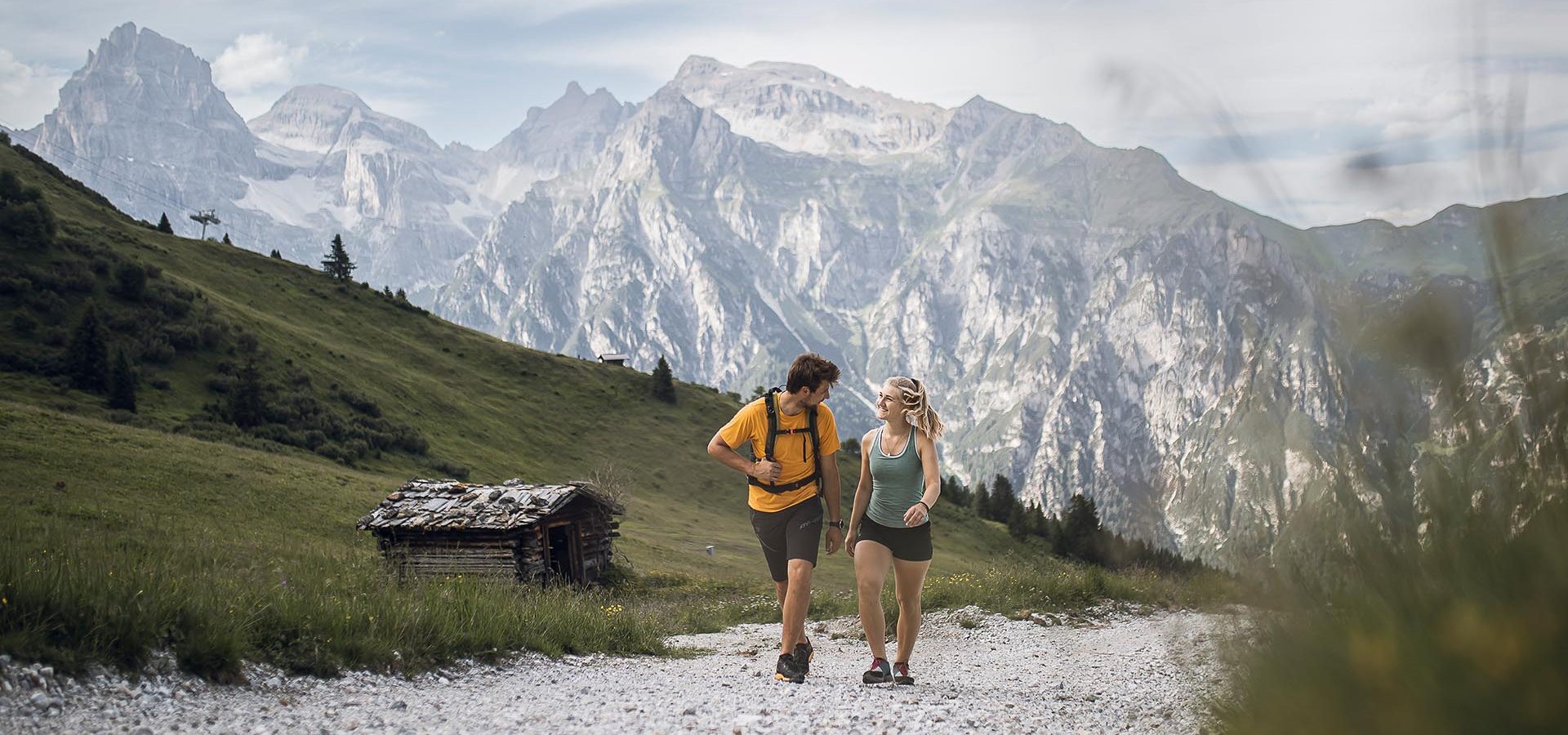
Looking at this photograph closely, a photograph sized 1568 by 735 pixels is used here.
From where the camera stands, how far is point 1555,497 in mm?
2902

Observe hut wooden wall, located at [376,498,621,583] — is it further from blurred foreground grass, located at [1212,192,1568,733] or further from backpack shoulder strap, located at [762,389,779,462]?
blurred foreground grass, located at [1212,192,1568,733]

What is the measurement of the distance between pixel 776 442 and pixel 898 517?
4.77ft

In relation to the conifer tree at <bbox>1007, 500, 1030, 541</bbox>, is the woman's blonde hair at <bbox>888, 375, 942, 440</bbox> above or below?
above

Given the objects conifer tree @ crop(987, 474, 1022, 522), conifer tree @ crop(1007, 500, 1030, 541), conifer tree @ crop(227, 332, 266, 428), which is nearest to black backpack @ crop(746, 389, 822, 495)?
conifer tree @ crop(227, 332, 266, 428)

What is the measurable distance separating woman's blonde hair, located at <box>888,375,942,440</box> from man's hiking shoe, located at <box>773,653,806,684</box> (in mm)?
2588

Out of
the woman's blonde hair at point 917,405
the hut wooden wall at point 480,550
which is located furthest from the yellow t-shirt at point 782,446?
the hut wooden wall at point 480,550

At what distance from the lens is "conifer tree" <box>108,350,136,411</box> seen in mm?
50500

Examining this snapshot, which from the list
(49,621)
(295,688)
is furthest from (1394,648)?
(49,621)

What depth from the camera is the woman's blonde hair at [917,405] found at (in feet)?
31.3

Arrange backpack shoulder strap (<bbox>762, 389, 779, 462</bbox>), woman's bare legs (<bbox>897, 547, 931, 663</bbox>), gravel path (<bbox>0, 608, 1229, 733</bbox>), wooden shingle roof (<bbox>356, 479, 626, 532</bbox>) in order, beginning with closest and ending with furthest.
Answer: gravel path (<bbox>0, 608, 1229, 733</bbox>) → woman's bare legs (<bbox>897, 547, 931, 663</bbox>) → backpack shoulder strap (<bbox>762, 389, 779, 462</bbox>) → wooden shingle roof (<bbox>356, 479, 626, 532</bbox>)

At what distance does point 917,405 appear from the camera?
956cm

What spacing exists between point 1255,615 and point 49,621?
24.3ft

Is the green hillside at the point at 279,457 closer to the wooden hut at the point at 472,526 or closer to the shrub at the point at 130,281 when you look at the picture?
the shrub at the point at 130,281

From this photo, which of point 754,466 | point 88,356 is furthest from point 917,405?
point 88,356
